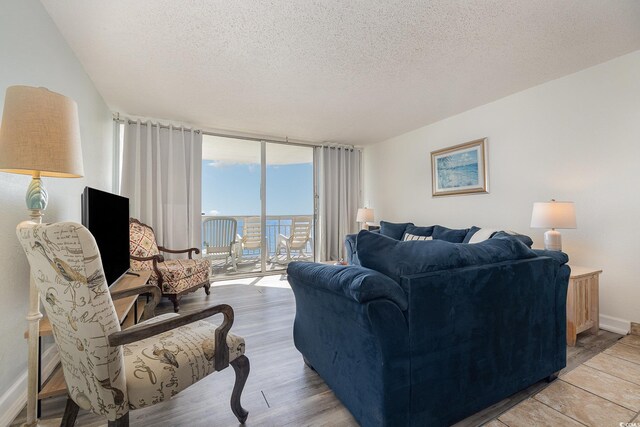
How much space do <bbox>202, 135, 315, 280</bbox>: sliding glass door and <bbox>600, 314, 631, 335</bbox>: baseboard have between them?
156 inches

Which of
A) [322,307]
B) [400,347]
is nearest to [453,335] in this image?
[400,347]

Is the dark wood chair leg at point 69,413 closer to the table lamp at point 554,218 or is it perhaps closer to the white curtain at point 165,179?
the white curtain at point 165,179

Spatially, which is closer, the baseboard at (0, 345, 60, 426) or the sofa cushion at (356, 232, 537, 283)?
the sofa cushion at (356, 232, 537, 283)

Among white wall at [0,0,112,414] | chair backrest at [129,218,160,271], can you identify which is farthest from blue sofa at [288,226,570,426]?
chair backrest at [129,218,160,271]

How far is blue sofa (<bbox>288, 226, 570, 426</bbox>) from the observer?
110cm

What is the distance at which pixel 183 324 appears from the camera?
1107 mm

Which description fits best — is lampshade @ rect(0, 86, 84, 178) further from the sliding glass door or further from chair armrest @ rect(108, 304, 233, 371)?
the sliding glass door

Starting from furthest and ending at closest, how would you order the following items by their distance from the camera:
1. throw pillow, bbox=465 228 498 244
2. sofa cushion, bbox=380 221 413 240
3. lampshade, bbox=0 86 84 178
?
sofa cushion, bbox=380 221 413 240, throw pillow, bbox=465 228 498 244, lampshade, bbox=0 86 84 178

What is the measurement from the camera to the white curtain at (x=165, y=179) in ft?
12.2

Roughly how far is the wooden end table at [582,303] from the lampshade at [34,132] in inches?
130

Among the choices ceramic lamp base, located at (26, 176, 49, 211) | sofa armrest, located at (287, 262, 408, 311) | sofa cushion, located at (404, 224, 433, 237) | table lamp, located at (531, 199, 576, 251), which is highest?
ceramic lamp base, located at (26, 176, 49, 211)

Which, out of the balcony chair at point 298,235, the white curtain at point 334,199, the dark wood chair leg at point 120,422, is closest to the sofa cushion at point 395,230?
the white curtain at point 334,199

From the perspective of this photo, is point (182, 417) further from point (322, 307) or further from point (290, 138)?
point (290, 138)

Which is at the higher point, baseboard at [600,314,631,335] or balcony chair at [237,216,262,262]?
balcony chair at [237,216,262,262]
